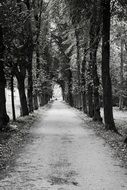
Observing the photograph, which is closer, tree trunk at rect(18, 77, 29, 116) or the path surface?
the path surface

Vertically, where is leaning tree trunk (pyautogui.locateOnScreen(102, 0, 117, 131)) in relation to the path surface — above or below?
above

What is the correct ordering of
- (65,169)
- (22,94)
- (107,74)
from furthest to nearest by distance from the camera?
(22,94) < (107,74) < (65,169)

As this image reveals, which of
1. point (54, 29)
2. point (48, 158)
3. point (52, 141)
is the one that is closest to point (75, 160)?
point (48, 158)

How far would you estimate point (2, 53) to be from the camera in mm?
19469

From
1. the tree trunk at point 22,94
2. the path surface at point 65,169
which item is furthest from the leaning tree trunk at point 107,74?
the tree trunk at point 22,94

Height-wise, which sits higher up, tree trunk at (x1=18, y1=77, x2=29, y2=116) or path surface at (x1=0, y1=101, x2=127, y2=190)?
tree trunk at (x1=18, y1=77, x2=29, y2=116)

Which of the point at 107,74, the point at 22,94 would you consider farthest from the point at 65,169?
the point at 22,94

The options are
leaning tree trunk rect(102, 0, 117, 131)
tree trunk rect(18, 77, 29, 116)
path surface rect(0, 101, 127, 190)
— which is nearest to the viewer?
path surface rect(0, 101, 127, 190)

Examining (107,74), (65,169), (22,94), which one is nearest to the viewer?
(65,169)

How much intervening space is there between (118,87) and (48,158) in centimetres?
4073

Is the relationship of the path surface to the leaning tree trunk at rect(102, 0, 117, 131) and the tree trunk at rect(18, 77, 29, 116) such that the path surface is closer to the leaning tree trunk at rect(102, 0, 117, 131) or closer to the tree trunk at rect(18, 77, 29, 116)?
the leaning tree trunk at rect(102, 0, 117, 131)

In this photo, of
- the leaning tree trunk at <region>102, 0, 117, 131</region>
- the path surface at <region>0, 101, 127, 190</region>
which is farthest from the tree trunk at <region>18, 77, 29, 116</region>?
the path surface at <region>0, 101, 127, 190</region>

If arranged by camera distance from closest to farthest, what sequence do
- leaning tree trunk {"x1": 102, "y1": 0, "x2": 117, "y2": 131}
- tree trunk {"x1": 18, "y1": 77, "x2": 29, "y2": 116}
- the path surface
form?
1. the path surface
2. leaning tree trunk {"x1": 102, "y1": 0, "x2": 117, "y2": 131}
3. tree trunk {"x1": 18, "y1": 77, "x2": 29, "y2": 116}

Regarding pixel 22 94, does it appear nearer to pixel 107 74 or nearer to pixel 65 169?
pixel 107 74
